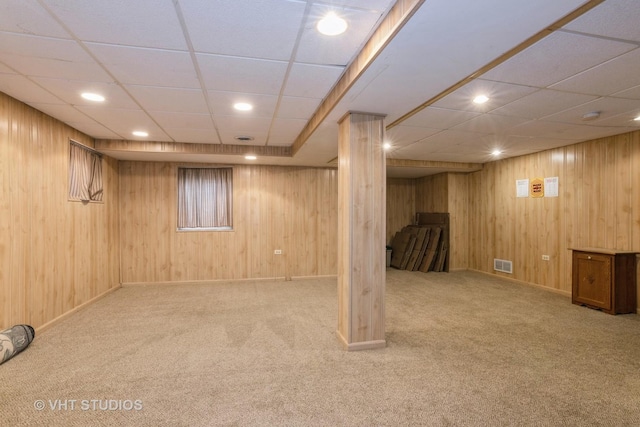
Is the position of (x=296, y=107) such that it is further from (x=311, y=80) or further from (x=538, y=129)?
(x=538, y=129)

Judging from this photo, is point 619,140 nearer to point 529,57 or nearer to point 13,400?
point 529,57

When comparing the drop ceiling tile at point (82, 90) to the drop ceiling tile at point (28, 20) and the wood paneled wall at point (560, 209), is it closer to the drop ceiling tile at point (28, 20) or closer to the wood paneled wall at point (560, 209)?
the drop ceiling tile at point (28, 20)

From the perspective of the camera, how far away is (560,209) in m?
5.05

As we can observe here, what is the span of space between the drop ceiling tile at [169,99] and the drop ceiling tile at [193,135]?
86 cm

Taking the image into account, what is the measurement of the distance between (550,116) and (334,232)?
4269 millimetres

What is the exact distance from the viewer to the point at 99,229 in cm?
493

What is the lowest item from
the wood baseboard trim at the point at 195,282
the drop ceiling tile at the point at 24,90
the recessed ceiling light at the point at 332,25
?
the wood baseboard trim at the point at 195,282

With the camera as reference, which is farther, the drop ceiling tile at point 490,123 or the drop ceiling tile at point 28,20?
the drop ceiling tile at point 490,123

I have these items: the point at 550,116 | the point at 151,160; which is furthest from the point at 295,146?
the point at 550,116

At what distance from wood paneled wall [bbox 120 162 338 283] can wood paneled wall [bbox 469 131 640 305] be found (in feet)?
10.9

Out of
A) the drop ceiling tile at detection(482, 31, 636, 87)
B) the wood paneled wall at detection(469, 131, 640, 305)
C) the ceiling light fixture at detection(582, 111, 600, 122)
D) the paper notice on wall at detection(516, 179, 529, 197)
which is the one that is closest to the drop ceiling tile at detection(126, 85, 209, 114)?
the drop ceiling tile at detection(482, 31, 636, 87)

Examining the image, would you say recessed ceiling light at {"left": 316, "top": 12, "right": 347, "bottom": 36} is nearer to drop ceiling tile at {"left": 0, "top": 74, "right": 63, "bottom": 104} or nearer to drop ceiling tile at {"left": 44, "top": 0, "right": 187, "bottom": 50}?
drop ceiling tile at {"left": 44, "top": 0, "right": 187, "bottom": 50}

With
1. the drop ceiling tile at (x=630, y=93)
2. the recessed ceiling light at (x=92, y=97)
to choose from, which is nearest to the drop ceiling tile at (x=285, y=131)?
the recessed ceiling light at (x=92, y=97)

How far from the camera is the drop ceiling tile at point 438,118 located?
324 cm
